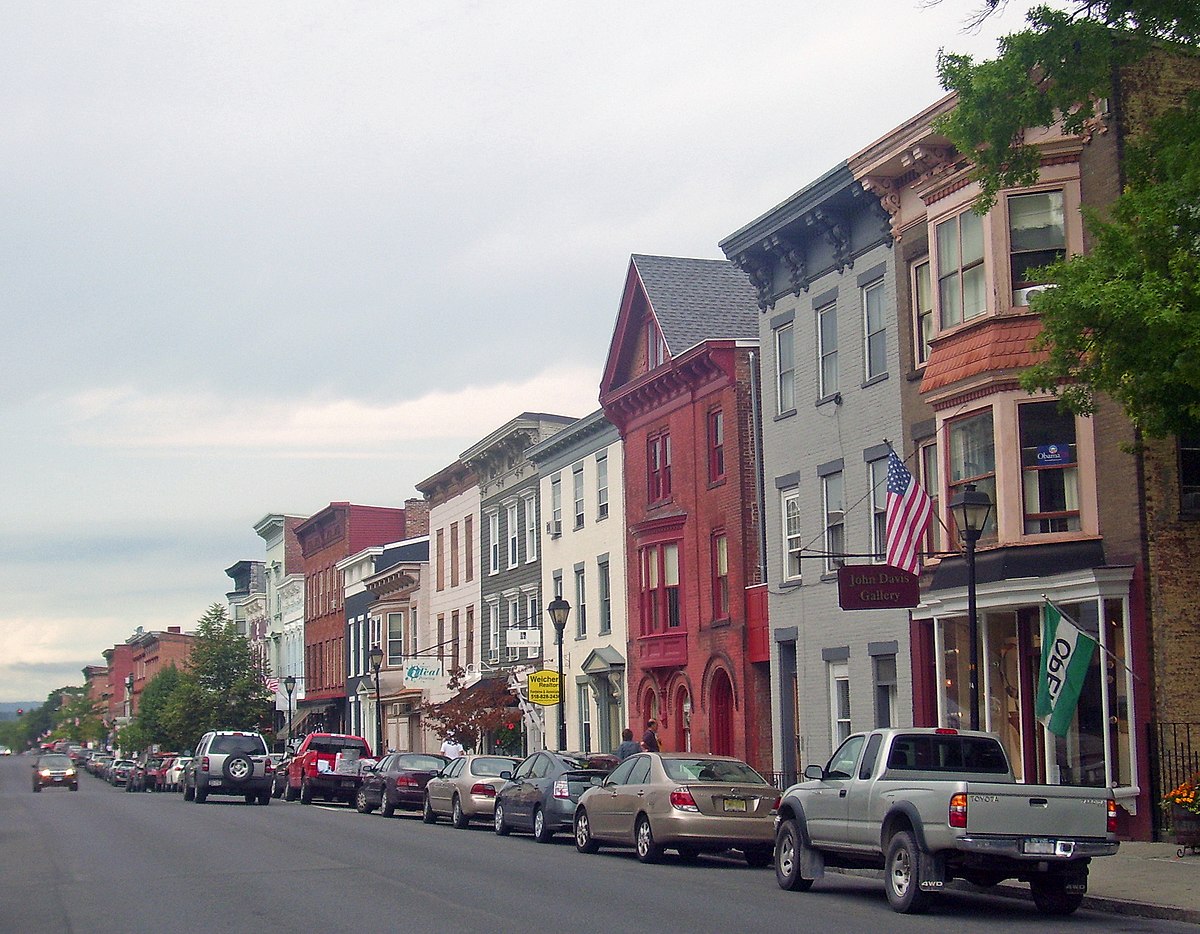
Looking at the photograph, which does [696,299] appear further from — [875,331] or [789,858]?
[789,858]

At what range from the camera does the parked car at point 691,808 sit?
21.5 metres

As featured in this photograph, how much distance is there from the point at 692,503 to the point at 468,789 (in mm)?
10320

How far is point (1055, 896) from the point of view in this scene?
16.1m

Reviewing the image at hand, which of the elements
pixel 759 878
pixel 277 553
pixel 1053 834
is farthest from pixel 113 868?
pixel 277 553

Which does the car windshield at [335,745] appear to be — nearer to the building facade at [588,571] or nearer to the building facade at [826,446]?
the building facade at [588,571]

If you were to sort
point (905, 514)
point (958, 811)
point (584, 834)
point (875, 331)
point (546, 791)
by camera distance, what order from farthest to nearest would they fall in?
point (875, 331) < point (546, 791) < point (905, 514) < point (584, 834) < point (958, 811)

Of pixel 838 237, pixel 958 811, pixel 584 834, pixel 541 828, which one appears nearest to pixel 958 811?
pixel 958 811

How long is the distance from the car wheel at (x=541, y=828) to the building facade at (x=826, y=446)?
6850mm

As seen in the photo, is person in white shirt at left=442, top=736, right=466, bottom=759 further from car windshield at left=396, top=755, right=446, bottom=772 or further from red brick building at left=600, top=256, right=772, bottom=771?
car windshield at left=396, top=755, right=446, bottom=772

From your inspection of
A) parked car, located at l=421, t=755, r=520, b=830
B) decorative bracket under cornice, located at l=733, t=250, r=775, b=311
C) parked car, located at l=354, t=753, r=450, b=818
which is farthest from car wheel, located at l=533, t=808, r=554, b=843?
decorative bracket under cornice, located at l=733, t=250, r=775, b=311

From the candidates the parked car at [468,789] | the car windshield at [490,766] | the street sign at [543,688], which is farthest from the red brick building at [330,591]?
the car windshield at [490,766]

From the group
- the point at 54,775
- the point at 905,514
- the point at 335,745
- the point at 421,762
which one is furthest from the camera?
the point at 54,775

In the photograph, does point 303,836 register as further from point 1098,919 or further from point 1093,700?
point 1098,919

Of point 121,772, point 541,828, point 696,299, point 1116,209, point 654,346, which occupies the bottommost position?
point 121,772
